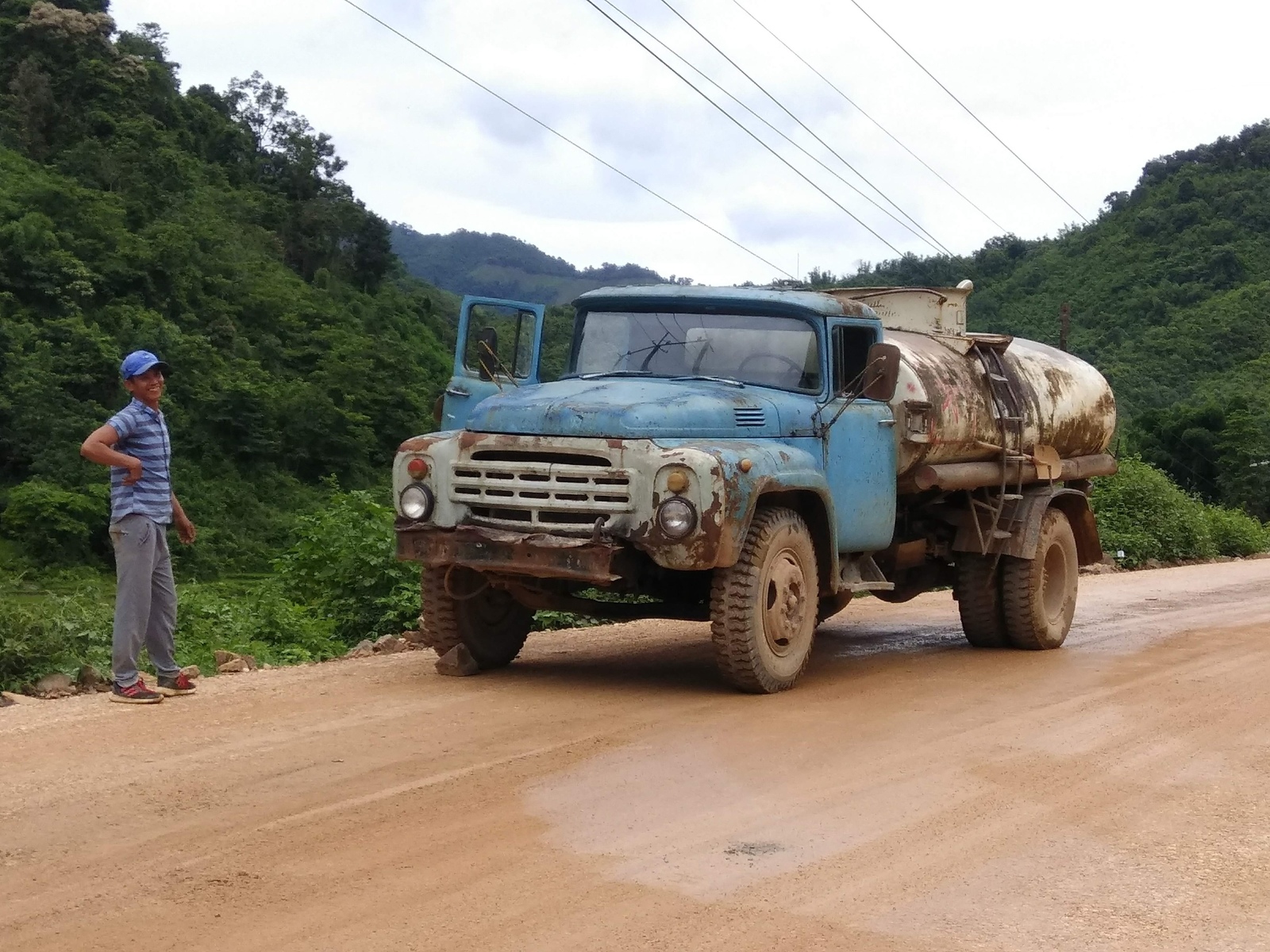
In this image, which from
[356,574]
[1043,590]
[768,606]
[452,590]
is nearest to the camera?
[768,606]

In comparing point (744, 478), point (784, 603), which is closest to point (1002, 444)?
point (784, 603)

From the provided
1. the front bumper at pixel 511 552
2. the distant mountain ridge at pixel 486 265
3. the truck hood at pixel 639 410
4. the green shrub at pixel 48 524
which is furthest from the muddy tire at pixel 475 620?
the distant mountain ridge at pixel 486 265

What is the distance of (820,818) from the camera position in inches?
230

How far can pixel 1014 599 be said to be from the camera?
1139 centimetres

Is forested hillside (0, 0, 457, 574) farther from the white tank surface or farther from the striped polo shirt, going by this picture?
the striped polo shirt

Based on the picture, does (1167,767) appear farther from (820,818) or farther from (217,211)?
(217,211)

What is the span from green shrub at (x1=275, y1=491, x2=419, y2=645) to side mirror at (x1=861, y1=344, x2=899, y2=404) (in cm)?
487

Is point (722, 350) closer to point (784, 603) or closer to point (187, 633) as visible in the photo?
point (784, 603)

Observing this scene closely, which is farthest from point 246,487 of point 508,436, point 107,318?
point 508,436

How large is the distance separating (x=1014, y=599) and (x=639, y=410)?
445 centimetres

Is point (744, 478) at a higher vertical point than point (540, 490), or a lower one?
higher

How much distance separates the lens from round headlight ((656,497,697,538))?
789 cm

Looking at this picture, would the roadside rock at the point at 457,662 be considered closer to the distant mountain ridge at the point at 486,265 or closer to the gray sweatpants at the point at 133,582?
the gray sweatpants at the point at 133,582

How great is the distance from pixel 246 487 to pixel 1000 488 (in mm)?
39861
